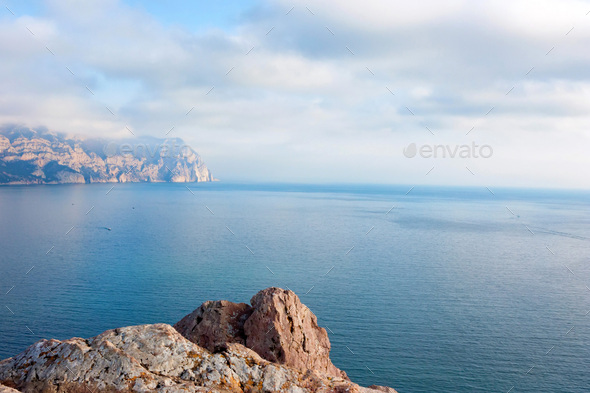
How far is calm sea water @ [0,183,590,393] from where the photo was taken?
44.0m

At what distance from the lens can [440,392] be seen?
37719 millimetres

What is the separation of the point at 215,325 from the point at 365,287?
188ft

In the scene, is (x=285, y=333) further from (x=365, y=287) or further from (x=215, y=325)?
(x=365, y=287)

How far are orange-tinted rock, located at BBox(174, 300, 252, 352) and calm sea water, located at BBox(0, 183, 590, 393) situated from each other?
1043 inches

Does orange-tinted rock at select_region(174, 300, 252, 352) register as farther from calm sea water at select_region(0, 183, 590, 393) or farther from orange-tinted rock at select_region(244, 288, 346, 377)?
calm sea water at select_region(0, 183, 590, 393)

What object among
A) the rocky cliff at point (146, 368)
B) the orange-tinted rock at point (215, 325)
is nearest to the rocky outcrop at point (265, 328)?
the orange-tinted rock at point (215, 325)

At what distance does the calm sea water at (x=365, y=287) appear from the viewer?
4397cm

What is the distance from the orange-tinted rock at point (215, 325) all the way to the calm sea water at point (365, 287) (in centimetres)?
2649

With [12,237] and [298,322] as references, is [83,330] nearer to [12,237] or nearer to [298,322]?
[298,322]

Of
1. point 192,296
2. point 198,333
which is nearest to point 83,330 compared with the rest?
point 192,296

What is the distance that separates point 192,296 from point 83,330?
17.4m

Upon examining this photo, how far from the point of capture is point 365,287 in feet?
231

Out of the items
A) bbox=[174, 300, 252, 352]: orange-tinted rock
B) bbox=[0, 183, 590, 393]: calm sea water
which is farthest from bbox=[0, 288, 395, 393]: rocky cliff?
bbox=[0, 183, 590, 393]: calm sea water

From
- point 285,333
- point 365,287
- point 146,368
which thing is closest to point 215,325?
point 285,333
